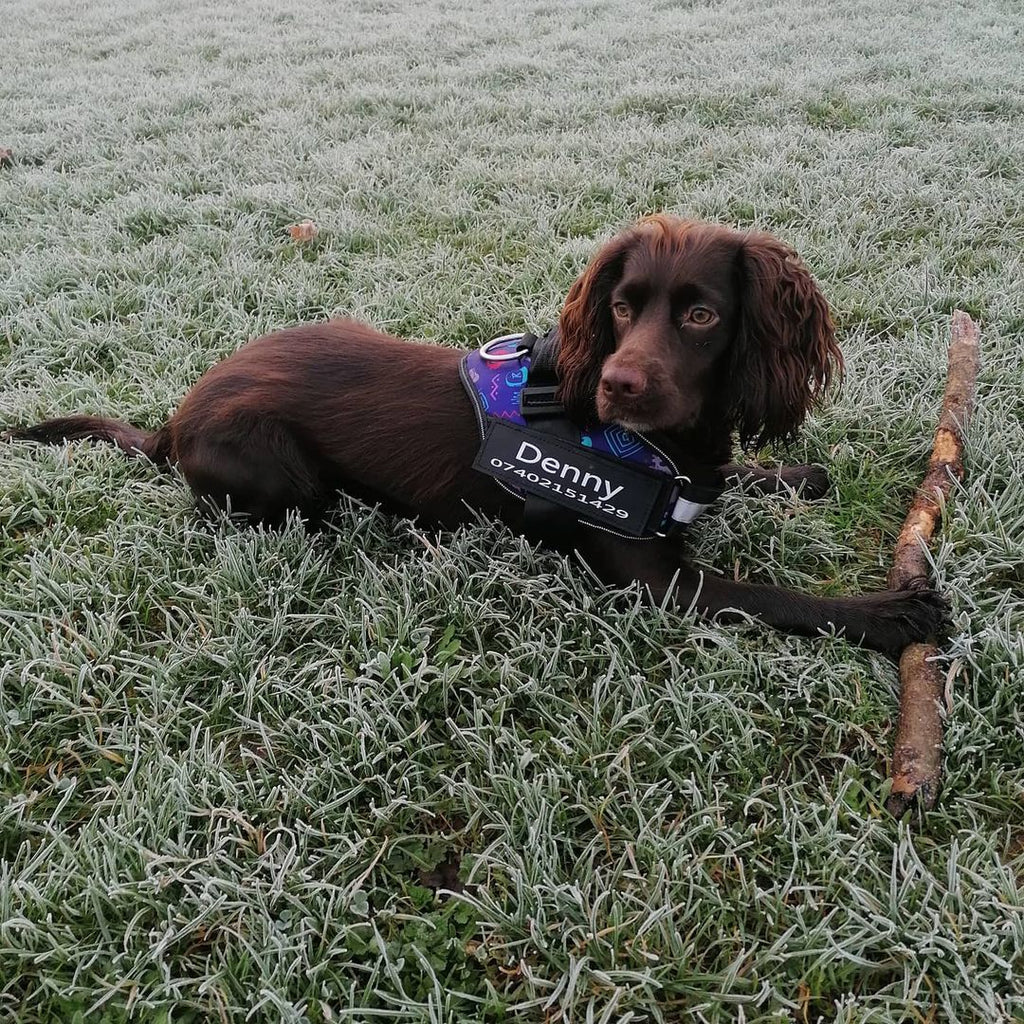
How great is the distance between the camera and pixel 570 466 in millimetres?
2449

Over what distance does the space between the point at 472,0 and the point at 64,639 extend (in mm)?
13534

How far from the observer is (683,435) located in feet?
8.04

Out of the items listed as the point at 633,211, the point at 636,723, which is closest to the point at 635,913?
the point at 636,723

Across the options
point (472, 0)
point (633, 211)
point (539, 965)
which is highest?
point (472, 0)

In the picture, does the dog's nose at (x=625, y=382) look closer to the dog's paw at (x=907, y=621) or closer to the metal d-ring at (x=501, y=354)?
the metal d-ring at (x=501, y=354)

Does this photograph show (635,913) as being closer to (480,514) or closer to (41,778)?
A: (480,514)

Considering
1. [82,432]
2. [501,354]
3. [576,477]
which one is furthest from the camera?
[82,432]

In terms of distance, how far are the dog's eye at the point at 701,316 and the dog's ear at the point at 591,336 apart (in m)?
0.27

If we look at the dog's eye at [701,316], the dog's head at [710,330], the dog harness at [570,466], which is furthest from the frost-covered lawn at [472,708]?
the dog's eye at [701,316]

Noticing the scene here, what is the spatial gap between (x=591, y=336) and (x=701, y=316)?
0.36 metres

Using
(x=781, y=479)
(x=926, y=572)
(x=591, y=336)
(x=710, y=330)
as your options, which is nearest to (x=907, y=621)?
(x=926, y=572)

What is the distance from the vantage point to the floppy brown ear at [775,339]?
2270mm

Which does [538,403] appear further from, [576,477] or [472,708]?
[472,708]

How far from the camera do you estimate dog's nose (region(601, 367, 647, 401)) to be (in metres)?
2.13
